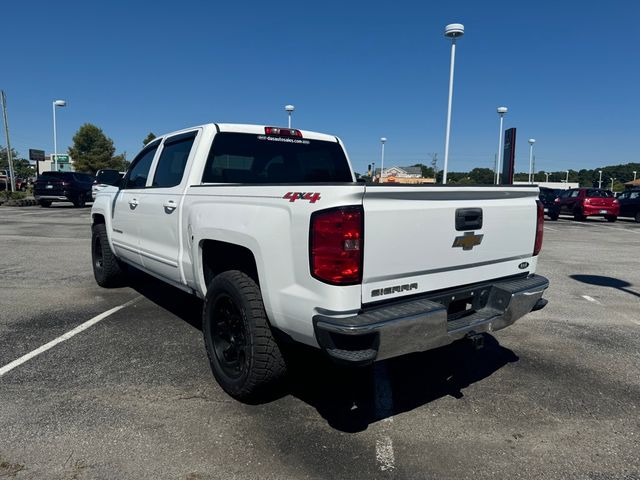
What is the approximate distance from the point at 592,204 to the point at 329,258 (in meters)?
23.2

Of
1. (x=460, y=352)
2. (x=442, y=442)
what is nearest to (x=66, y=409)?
(x=442, y=442)

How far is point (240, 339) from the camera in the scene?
10.8 feet

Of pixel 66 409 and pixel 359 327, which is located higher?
pixel 359 327

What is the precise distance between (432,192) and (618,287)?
5890mm

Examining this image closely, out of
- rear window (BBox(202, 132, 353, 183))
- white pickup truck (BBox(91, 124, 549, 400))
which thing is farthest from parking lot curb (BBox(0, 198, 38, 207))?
rear window (BBox(202, 132, 353, 183))

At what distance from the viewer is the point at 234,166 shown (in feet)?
14.3

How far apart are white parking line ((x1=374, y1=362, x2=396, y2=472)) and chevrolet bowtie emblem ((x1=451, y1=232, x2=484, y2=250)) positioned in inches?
47.3

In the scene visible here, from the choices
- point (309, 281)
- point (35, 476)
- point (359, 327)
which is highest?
point (309, 281)

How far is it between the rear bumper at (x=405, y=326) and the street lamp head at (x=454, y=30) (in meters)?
17.2

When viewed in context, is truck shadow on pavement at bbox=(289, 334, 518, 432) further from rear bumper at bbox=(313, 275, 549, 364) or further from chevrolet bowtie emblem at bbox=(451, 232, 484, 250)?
chevrolet bowtie emblem at bbox=(451, 232, 484, 250)

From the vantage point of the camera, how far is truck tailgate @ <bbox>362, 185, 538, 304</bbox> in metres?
2.67

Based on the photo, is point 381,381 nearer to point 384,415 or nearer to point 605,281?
point 384,415

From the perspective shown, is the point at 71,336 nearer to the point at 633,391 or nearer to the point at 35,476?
the point at 35,476

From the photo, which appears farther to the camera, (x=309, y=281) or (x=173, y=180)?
(x=173, y=180)
